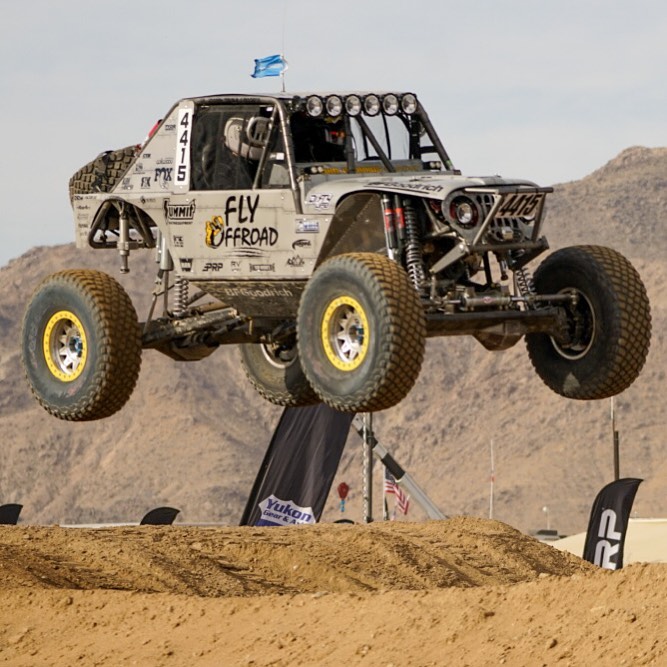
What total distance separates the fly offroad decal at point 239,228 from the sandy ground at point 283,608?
2973 millimetres

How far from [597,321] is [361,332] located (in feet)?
7.23

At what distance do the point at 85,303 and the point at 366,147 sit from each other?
2967mm

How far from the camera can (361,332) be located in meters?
13.8

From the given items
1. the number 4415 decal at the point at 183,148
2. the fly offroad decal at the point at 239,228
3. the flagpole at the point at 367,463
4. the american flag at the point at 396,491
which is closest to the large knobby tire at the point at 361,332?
the fly offroad decal at the point at 239,228

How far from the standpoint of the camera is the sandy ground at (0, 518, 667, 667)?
31.9 ft

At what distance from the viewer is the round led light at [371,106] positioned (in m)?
15.0

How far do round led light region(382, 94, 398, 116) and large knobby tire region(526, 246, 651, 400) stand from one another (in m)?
1.95

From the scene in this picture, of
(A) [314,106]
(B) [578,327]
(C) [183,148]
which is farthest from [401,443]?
(A) [314,106]

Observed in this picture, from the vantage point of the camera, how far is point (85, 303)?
15578mm

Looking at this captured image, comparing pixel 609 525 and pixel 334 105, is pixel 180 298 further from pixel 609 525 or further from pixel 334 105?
pixel 609 525

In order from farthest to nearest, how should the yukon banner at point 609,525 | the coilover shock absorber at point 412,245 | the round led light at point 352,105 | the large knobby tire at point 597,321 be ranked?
1. the yukon banner at point 609,525
2. the round led light at point 352,105
3. the large knobby tire at point 597,321
4. the coilover shock absorber at point 412,245

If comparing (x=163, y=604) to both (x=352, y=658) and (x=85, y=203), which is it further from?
(x=85, y=203)

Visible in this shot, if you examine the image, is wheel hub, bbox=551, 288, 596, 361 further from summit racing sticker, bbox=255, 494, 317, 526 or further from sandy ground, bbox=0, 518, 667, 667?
summit racing sticker, bbox=255, 494, 317, 526

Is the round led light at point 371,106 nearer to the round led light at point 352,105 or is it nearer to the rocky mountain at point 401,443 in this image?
the round led light at point 352,105
